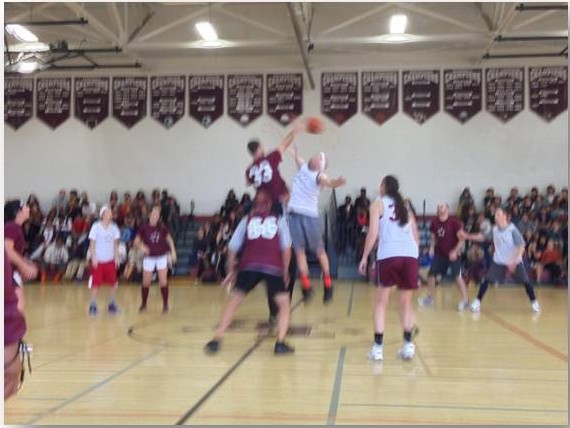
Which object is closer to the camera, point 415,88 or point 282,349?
point 282,349

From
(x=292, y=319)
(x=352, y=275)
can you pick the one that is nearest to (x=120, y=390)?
(x=292, y=319)

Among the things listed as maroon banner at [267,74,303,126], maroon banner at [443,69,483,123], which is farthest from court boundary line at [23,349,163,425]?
maroon banner at [443,69,483,123]

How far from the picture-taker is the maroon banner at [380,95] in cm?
2194

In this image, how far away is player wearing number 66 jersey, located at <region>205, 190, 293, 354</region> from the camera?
250 inches

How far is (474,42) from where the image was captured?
20.3 metres

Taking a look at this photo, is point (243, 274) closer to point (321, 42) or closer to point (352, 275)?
point (352, 275)

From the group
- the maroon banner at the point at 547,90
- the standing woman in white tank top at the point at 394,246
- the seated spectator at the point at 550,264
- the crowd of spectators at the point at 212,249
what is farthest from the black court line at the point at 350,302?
the maroon banner at the point at 547,90

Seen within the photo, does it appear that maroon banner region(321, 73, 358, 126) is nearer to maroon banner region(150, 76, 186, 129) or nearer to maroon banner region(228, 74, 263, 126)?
maroon banner region(228, 74, 263, 126)

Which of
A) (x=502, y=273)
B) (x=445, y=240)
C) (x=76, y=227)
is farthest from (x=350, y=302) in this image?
(x=76, y=227)

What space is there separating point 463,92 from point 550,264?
22.2 feet

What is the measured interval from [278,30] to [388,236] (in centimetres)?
1544

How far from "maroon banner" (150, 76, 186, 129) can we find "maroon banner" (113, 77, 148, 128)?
1.02 ft

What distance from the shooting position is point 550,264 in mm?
17719

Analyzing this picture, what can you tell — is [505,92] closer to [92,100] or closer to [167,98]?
[167,98]
